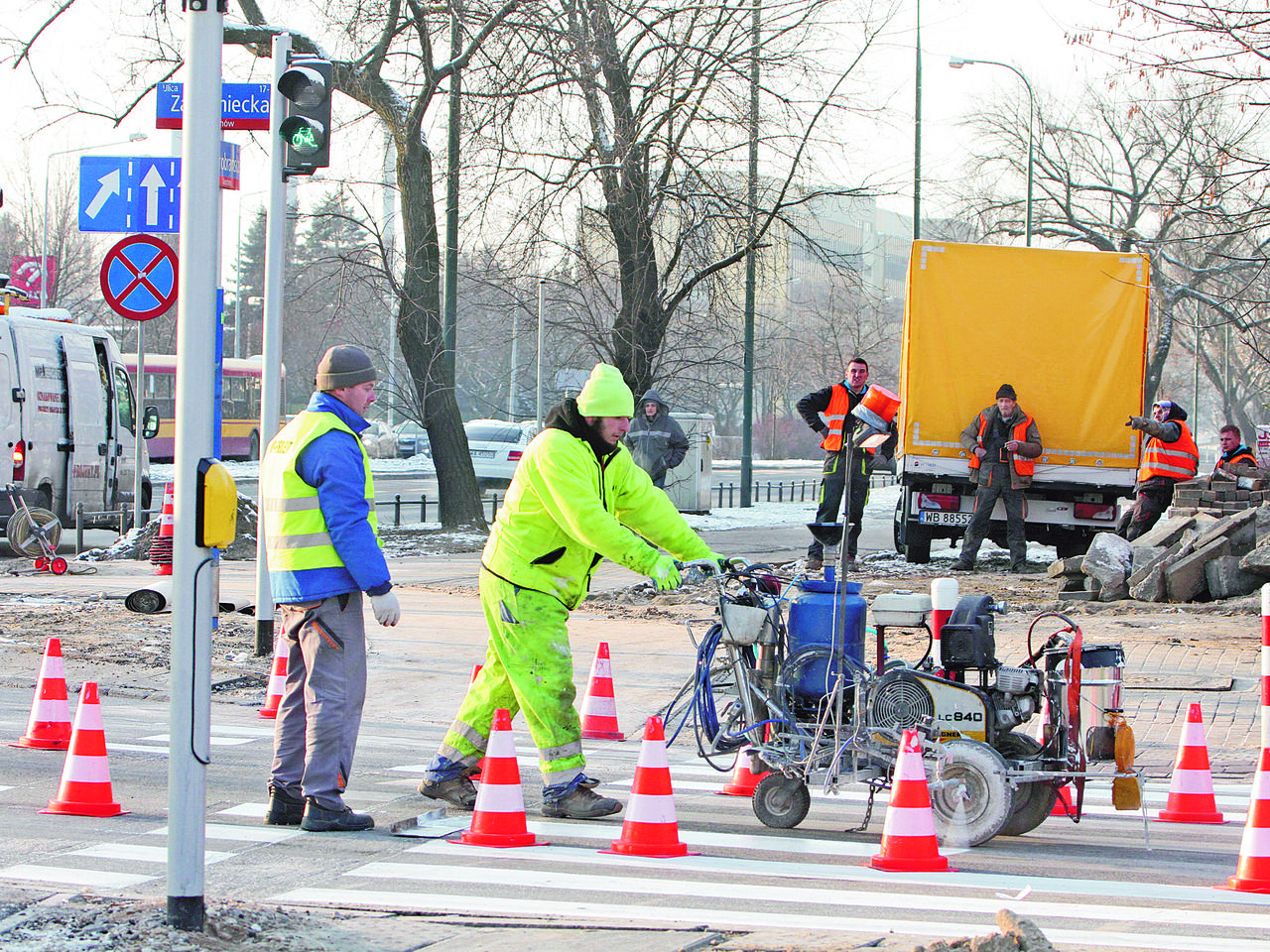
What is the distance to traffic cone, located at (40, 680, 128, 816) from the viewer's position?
636 cm

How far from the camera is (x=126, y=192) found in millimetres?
11922

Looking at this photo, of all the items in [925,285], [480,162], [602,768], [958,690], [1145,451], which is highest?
[480,162]

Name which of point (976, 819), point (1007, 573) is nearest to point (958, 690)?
point (976, 819)

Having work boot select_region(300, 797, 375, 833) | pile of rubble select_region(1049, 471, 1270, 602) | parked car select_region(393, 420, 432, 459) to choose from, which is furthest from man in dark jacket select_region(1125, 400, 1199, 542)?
parked car select_region(393, 420, 432, 459)

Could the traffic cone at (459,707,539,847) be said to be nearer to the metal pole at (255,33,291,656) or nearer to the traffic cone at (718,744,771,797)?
the traffic cone at (718,744,771,797)

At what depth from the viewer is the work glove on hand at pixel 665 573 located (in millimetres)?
6047

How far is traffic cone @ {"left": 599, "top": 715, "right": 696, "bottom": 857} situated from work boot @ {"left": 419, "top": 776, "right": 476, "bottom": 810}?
0.91 metres

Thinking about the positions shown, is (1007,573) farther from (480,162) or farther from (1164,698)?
(480,162)

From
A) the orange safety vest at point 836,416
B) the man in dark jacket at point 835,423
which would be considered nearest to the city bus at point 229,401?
the man in dark jacket at point 835,423

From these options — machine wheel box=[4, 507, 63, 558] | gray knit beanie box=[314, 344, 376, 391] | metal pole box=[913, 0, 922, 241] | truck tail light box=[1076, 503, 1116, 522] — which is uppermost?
metal pole box=[913, 0, 922, 241]

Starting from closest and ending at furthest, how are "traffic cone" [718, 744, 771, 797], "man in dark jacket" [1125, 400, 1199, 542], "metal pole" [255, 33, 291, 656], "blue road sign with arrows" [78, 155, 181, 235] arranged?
"traffic cone" [718, 744, 771, 797], "metal pole" [255, 33, 291, 656], "blue road sign with arrows" [78, 155, 181, 235], "man in dark jacket" [1125, 400, 1199, 542]

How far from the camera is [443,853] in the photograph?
582cm

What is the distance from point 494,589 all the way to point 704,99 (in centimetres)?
1415

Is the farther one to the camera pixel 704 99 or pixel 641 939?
pixel 704 99
